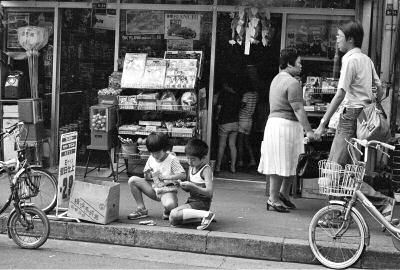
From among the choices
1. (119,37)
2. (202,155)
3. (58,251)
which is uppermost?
(119,37)

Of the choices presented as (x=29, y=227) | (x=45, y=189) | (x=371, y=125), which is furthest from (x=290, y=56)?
(x=29, y=227)

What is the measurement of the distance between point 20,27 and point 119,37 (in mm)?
1766

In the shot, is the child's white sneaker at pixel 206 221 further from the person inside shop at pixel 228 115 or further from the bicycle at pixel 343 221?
the person inside shop at pixel 228 115

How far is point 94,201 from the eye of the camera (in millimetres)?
6703

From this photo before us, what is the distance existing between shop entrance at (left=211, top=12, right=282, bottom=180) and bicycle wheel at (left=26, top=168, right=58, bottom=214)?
3456 mm

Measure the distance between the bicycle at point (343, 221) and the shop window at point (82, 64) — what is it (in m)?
5.44

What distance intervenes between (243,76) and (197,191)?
4.01 m

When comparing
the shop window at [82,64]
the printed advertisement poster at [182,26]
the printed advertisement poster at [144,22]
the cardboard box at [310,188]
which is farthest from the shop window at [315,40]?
the shop window at [82,64]

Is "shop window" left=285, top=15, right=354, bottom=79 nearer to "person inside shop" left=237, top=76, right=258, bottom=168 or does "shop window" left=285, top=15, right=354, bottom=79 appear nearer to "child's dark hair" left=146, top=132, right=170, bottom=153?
"person inside shop" left=237, top=76, right=258, bottom=168

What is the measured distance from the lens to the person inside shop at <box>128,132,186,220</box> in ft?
22.2

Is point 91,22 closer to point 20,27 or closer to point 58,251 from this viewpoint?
point 20,27

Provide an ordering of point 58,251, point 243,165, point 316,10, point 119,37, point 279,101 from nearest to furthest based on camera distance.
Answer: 1. point 58,251
2. point 279,101
3. point 316,10
4. point 119,37
5. point 243,165

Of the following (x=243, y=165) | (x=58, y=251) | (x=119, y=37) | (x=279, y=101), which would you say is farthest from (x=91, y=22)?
(x=58, y=251)

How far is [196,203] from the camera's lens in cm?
670
